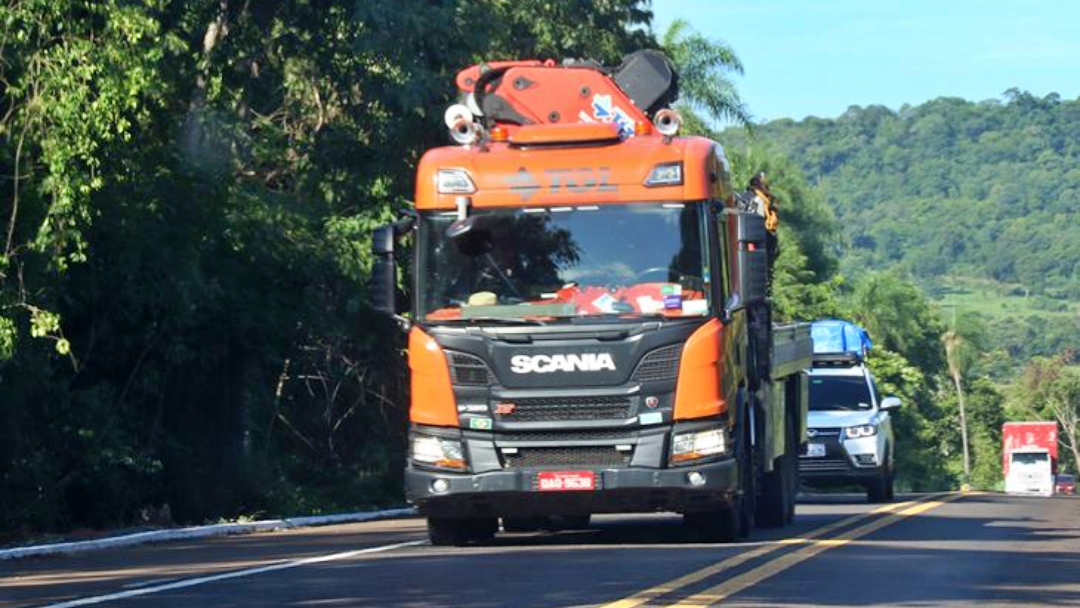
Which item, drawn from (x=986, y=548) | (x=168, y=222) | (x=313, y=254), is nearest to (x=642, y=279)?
(x=986, y=548)

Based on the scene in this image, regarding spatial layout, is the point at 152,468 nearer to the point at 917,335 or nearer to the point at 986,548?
the point at 986,548

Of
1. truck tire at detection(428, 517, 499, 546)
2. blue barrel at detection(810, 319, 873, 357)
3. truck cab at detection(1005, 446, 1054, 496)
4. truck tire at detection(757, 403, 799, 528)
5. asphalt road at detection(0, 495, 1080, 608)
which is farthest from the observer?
truck cab at detection(1005, 446, 1054, 496)

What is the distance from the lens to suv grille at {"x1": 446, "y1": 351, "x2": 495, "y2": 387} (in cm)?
1620

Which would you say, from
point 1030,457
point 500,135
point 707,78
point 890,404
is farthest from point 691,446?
point 1030,457

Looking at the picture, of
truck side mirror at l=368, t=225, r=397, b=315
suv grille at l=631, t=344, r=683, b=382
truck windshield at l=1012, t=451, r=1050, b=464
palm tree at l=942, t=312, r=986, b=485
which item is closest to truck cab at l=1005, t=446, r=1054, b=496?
truck windshield at l=1012, t=451, r=1050, b=464

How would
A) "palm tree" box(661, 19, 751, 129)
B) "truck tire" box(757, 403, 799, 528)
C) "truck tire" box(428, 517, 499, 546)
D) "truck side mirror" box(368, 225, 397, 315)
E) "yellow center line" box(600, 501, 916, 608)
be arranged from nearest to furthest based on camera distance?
"yellow center line" box(600, 501, 916, 608)
"truck side mirror" box(368, 225, 397, 315)
"truck tire" box(428, 517, 499, 546)
"truck tire" box(757, 403, 799, 528)
"palm tree" box(661, 19, 751, 129)

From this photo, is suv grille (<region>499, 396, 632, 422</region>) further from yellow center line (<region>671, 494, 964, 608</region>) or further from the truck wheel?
the truck wheel

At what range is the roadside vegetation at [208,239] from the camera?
2020cm

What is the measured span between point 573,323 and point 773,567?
270cm

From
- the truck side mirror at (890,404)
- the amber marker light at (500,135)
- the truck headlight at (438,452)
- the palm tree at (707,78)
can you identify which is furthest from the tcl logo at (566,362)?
the palm tree at (707,78)

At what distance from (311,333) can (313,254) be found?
169 cm

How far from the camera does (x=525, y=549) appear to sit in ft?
55.2

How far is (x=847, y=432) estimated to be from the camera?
29078 mm

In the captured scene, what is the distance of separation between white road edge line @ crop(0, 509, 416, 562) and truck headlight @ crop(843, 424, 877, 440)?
22.7 feet
